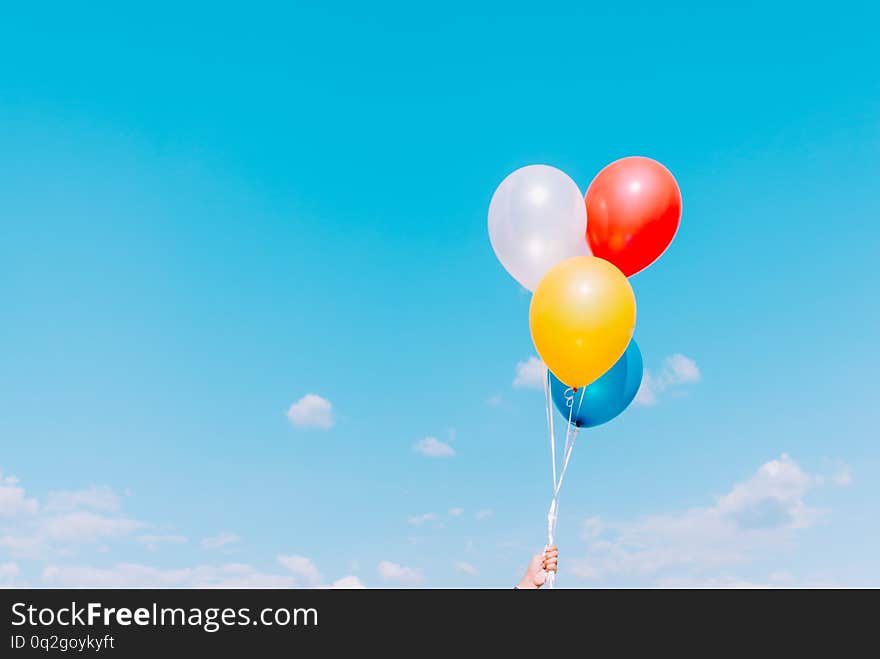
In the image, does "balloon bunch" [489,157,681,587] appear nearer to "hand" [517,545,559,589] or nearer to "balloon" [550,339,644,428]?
"balloon" [550,339,644,428]

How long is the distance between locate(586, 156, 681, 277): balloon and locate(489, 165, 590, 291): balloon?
5.2 inches

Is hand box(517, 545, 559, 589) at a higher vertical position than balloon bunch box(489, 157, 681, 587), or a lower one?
lower

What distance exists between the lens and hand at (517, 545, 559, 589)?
502cm

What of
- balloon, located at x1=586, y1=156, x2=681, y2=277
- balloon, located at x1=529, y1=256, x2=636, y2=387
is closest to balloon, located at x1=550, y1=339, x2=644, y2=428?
balloon, located at x1=529, y1=256, x2=636, y2=387

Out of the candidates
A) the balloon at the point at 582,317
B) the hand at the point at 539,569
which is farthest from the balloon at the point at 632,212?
the hand at the point at 539,569

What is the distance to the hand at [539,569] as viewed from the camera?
5023 mm

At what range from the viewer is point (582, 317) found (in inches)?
224

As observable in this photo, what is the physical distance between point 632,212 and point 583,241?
443mm

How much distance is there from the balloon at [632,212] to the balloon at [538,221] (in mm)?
132

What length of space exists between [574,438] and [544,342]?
91cm

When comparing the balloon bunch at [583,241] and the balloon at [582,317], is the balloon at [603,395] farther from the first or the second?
the balloon at [582,317]
